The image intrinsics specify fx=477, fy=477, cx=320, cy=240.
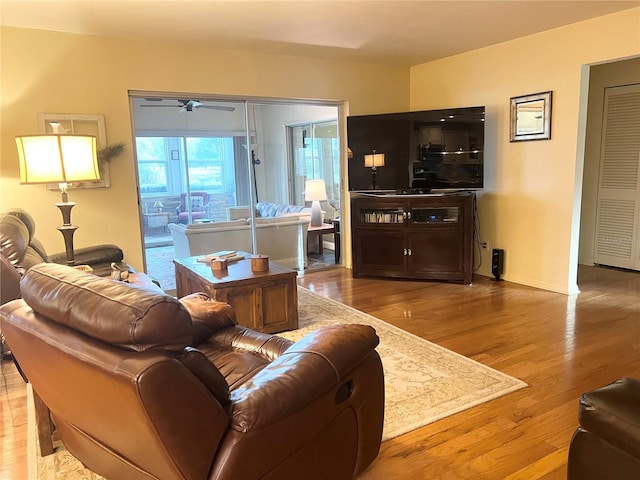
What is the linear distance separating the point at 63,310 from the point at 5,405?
5.80 ft

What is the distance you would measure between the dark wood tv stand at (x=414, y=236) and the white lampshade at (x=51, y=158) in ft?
9.95

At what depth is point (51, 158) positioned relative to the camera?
2.79m

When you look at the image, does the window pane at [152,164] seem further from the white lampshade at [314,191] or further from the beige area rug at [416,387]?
the beige area rug at [416,387]

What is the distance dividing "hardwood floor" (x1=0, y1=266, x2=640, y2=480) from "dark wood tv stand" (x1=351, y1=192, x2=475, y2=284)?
173mm

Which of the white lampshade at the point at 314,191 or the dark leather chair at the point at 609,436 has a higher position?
the white lampshade at the point at 314,191

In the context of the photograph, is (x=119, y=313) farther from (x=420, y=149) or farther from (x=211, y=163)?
(x=420, y=149)

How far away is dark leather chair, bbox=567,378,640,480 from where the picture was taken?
1521mm

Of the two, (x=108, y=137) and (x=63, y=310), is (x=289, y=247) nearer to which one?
(x=108, y=137)

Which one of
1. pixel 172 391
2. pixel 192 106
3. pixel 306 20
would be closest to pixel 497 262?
pixel 306 20

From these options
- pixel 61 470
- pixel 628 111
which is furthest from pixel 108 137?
pixel 628 111

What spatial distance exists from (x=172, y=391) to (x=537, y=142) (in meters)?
4.48

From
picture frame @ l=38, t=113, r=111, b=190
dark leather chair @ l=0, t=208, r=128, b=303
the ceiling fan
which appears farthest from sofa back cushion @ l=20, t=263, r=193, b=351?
the ceiling fan

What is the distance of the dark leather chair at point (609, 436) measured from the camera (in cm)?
152

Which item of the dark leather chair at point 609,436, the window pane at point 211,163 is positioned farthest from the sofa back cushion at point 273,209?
the dark leather chair at point 609,436
